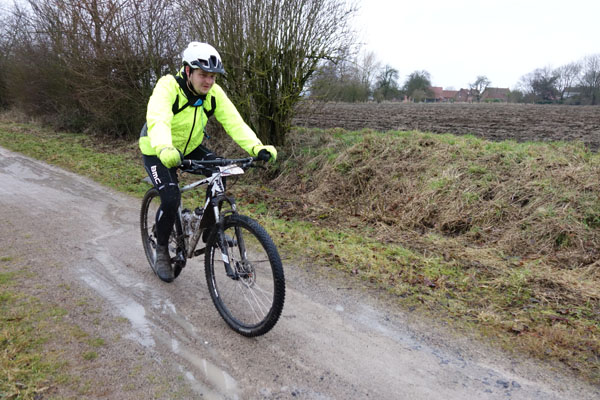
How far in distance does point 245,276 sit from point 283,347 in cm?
64

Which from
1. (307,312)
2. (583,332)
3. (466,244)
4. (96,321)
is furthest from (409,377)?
(466,244)

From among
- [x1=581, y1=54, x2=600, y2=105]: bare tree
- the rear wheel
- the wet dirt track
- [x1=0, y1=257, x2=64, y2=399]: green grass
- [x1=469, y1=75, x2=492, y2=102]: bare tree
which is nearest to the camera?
[x1=0, y1=257, x2=64, y2=399]: green grass

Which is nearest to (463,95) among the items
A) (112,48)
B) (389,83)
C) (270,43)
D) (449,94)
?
(449,94)

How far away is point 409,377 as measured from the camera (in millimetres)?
2932

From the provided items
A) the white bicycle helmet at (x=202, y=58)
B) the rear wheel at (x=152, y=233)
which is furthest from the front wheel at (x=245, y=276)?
the white bicycle helmet at (x=202, y=58)

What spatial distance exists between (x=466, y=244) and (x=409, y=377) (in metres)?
3.32

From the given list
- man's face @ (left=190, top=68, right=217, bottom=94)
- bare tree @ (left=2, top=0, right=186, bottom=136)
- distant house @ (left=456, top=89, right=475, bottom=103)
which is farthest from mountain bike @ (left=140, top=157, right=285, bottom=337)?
distant house @ (left=456, top=89, right=475, bottom=103)

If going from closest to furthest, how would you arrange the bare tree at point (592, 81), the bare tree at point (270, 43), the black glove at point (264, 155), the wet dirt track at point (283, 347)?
the wet dirt track at point (283, 347) < the black glove at point (264, 155) < the bare tree at point (270, 43) < the bare tree at point (592, 81)

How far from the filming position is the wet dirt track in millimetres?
2785

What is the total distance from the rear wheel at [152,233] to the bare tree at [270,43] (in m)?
5.91

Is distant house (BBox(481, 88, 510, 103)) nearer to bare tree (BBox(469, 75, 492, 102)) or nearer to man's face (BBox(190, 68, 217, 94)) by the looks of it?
bare tree (BBox(469, 75, 492, 102))

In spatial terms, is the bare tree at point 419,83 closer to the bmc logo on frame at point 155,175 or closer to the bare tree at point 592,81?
the bare tree at point 592,81

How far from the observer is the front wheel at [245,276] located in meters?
3.06

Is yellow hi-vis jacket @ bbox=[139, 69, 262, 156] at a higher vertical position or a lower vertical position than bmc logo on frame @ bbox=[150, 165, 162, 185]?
higher
